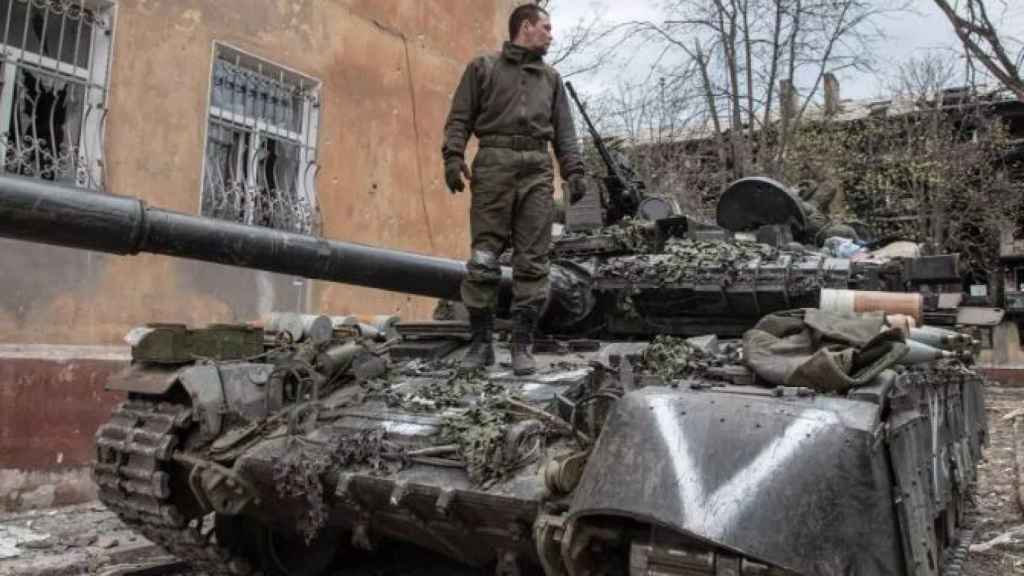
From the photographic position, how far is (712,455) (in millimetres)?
2846

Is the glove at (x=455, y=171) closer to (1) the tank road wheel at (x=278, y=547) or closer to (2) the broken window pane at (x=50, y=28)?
(1) the tank road wheel at (x=278, y=547)

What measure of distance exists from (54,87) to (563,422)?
16.5 ft

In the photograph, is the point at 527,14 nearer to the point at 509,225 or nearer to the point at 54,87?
the point at 509,225

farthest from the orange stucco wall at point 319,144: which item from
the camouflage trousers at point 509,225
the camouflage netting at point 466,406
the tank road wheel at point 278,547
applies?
the camouflage trousers at point 509,225

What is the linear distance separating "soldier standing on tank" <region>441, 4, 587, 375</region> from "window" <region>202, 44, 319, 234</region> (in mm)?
3325

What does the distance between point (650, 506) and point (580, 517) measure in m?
0.28

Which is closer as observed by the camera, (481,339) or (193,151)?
(481,339)

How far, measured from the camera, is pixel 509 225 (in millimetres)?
4672

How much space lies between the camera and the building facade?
632 cm

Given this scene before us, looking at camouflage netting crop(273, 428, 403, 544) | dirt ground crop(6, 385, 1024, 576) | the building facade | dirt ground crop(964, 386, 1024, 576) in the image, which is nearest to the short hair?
camouflage netting crop(273, 428, 403, 544)

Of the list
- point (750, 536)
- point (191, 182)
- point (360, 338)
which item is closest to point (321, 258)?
point (360, 338)

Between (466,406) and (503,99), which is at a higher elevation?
(503,99)

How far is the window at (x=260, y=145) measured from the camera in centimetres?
777

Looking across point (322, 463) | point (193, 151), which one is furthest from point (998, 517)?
point (193, 151)
